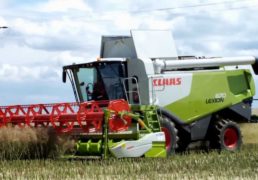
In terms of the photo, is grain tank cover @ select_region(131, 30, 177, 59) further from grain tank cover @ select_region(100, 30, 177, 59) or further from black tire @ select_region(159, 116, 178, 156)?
black tire @ select_region(159, 116, 178, 156)

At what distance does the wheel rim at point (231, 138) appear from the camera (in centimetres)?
1200

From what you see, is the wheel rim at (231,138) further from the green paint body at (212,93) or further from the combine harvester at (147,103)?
the green paint body at (212,93)

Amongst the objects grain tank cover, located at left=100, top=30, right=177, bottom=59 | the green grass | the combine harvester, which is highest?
grain tank cover, located at left=100, top=30, right=177, bottom=59

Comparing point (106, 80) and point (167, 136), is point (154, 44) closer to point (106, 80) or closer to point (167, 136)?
point (106, 80)

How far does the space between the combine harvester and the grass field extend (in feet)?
1.78

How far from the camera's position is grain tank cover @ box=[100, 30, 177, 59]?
11.7 m

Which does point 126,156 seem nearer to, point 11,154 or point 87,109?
point 87,109

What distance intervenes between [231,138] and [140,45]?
8.15 ft

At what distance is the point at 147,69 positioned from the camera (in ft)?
36.6

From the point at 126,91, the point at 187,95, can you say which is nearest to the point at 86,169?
the point at 126,91

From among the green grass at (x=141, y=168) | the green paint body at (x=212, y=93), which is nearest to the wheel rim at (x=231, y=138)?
the green paint body at (x=212, y=93)

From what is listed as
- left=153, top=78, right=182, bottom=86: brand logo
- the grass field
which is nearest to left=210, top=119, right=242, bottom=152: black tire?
left=153, top=78, right=182, bottom=86: brand logo

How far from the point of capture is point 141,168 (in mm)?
8438

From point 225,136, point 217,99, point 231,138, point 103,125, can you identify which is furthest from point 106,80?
point 231,138
